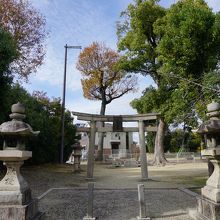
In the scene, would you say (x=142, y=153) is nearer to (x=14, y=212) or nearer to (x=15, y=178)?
(x=15, y=178)

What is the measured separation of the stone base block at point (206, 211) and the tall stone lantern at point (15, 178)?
11.2ft

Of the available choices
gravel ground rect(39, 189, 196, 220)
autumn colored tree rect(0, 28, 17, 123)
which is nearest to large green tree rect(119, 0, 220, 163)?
gravel ground rect(39, 189, 196, 220)

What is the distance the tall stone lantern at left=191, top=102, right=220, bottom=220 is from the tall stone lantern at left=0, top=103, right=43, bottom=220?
348 centimetres

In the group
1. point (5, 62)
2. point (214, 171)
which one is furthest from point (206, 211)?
point (5, 62)

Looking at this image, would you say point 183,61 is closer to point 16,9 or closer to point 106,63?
point 16,9

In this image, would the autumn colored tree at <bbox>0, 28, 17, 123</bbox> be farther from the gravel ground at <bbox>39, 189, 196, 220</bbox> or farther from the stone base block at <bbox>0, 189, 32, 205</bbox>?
the stone base block at <bbox>0, 189, 32, 205</bbox>

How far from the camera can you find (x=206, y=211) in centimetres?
593

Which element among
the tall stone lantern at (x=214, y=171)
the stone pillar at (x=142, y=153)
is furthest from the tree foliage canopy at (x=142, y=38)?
the tall stone lantern at (x=214, y=171)

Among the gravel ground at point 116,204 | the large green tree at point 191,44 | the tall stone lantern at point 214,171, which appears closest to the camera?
the tall stone lantern at point 214,171

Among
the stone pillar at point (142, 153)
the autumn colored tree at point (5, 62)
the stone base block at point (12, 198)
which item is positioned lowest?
the stone base block at point (12, 198)

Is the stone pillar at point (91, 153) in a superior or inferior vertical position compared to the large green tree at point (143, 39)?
inferior

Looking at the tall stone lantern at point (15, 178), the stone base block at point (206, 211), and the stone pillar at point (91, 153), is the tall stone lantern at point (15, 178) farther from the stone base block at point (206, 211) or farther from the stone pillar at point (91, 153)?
the stone pillar at point (91, 153)

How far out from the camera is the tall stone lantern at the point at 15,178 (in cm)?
547

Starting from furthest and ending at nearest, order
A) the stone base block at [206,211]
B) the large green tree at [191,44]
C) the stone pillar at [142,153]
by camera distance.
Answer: the stone pillar at [142,153] → the large green tree at [191,44] → the stone base block at [206,211]
